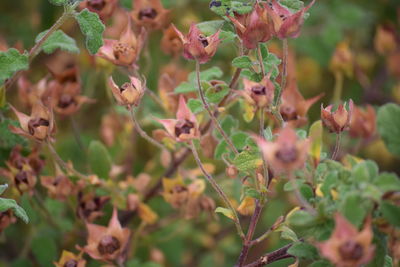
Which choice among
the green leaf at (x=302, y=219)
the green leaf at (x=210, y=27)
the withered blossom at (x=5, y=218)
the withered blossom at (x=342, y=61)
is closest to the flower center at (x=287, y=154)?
the green leaf at (x=302, y=219)

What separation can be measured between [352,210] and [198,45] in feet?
1.06

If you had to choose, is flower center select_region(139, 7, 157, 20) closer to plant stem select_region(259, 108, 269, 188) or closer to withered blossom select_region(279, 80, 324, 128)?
withered blossom select_region(279, 80, 324, 128)

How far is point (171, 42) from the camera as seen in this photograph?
46.3 inches

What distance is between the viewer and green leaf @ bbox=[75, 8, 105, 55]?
92 cm

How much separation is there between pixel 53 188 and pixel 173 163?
26 centimetres

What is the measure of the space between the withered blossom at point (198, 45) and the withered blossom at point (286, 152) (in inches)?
9.0

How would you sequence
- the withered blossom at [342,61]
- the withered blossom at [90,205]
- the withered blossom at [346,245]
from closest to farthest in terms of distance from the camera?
the withered blossom at [346,245]
the withered blossom at [90,205]
the withered blossom at [342,61]

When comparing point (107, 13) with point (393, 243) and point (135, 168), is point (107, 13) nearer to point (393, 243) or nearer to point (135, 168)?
point (135, 168)

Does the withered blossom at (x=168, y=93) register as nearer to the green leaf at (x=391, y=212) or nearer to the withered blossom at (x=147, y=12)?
the withered blossom at (x=147, y=12)

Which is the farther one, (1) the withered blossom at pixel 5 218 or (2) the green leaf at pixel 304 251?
(1) the withered blossom at pixel 5 218

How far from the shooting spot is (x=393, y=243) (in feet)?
3.19

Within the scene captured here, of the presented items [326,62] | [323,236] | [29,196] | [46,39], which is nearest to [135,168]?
[29,196]

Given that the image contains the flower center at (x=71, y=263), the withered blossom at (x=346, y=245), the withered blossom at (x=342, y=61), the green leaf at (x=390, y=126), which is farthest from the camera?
the withered blossom at (x=342, y=61)

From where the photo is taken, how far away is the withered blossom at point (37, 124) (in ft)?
3.09
